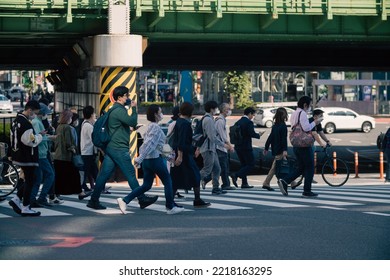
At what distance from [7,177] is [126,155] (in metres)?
6.02

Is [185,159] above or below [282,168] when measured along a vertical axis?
above

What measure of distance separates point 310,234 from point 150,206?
14.8 feet

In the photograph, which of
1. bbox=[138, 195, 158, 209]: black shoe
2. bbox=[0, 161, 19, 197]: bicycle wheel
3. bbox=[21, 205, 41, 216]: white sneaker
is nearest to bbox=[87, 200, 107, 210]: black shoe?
bbox=[138, 195, 158, 209]: black shoe

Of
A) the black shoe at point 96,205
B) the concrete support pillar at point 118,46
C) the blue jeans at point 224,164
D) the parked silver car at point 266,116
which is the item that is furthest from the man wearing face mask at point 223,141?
the parked silver car at point 266,116

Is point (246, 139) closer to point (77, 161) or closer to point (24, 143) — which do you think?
point (77, 161)

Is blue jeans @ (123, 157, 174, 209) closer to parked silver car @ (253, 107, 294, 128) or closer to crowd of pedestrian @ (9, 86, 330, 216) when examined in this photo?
crowd of pedestrian @ (9, 86, 330, 216)

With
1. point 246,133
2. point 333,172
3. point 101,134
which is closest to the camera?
point 101,134

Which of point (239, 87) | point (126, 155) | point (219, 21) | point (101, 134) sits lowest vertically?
point (126, 155)

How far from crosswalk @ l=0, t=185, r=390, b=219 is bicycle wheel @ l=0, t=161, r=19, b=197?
1248mm

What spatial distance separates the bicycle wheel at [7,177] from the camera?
19464 mm

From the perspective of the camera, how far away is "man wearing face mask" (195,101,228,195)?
18.9 m

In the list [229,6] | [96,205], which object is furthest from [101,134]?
[229,6]

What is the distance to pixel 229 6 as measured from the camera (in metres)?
31.0

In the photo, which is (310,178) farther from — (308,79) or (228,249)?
(308,79)
